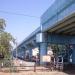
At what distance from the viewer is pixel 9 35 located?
3450cm

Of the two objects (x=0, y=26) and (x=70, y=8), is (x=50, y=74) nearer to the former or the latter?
(x=70, y=8)

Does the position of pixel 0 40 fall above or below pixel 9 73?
above

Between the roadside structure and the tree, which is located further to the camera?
the tree

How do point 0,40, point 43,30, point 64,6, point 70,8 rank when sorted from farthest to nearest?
point 43,30 → point 0,40 → point 64,6 → point 70,8

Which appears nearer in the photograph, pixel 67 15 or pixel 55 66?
pixel 67 15

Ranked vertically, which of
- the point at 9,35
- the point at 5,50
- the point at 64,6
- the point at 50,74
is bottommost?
the point at 50,74

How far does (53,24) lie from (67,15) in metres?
6.51

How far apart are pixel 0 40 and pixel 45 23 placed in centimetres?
706

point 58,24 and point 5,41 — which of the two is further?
point 5,41

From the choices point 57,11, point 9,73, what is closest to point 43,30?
point 57,11

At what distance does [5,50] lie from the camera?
111 feet

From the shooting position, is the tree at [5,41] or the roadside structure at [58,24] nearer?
the roadside structure at [58,24]

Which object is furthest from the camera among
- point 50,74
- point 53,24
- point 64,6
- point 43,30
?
point 43,30

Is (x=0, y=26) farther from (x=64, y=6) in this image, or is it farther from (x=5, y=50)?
(x=64, y=6)
